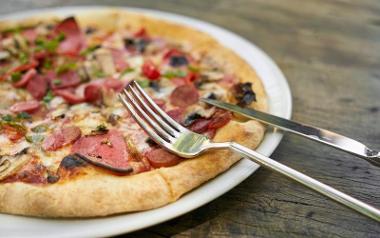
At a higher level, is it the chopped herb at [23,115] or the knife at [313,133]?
the knife at [313,133]

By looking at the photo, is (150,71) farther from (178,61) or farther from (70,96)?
(70,96)

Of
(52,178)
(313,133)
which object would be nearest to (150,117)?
(52,178)

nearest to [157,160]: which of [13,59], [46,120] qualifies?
[46,120]

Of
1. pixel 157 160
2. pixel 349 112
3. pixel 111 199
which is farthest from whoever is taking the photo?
pixel 349 112

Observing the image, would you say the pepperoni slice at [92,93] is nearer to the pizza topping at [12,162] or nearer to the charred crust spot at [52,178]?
the pizza topping at [12,162]

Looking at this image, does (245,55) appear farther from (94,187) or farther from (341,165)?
(94,187)

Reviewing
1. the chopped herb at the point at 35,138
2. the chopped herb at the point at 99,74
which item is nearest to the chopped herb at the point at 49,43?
the chopped herb at the point at 99,74
